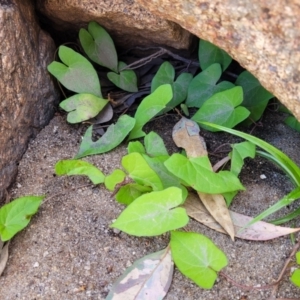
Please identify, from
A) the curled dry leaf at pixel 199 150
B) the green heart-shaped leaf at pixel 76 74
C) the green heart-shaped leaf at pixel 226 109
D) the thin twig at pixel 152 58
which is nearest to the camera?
the curled dry leaf at pixel 199 150

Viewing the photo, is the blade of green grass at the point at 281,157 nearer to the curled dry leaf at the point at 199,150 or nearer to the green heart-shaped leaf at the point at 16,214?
the curled dry leaf at the point at 199,150

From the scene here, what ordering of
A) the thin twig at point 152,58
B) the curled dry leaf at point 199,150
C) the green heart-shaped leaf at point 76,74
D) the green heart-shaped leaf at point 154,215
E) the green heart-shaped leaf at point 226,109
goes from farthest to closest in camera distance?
the thin twig at point 152,58, the green heart-shaped leaf at point 76,74, the green heart-shaped leaf at point 226,109, the curled dry leaf at point 199,150, the green heart-shaped leaf at point 154,215

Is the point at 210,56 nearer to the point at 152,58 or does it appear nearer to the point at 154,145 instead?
the point at 152,58

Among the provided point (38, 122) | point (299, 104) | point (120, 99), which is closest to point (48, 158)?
point (38, 122)

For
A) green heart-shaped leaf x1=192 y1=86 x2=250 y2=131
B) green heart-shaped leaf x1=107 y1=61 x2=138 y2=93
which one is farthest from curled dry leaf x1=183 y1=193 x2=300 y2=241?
green heart-shaped leaf x1=107 y1=61 x2=138 y2=93

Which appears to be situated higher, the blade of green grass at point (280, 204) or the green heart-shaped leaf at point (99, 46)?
the green heart-shaped leaf at point (99, 46)

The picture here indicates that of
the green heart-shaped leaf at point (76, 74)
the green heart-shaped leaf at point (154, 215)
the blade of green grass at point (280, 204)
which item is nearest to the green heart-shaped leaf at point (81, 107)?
the green heart-shaped leaf at point (76, 74)

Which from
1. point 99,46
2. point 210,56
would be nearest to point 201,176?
point 210,56

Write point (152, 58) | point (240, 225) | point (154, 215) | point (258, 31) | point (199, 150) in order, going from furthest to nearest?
point (152, 58), point (199, 150), point (240, 225), point (154, 215), point (258, 31)
